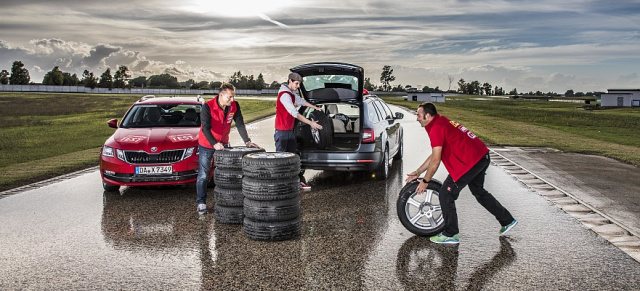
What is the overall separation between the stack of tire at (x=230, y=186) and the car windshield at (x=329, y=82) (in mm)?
3714

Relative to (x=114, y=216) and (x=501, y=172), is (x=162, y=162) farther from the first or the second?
(x=501, y=172)

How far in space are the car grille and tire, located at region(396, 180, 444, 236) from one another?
4.27 meters

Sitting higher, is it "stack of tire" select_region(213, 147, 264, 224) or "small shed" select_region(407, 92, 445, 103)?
"small shed" select_region(407, 92, 445, 103)

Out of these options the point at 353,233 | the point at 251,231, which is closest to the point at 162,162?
the point at 251,231

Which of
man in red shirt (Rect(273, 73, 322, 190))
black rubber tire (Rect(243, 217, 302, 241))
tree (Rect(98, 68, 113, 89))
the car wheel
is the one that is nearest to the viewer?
black rubber tire (Rect(243, 217, 302, 241))

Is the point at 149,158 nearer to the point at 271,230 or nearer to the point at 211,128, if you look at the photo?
the point at 211,128

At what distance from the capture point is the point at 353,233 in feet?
22.2

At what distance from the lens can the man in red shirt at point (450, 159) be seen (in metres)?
6.12

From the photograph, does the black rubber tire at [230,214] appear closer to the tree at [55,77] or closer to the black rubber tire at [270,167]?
the black rubber tire at [270,167]

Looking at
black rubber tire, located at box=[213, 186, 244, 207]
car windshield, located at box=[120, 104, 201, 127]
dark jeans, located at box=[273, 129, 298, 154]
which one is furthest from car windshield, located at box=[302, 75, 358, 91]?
black rubber tire, located at box=[213, 186, 244, 207]

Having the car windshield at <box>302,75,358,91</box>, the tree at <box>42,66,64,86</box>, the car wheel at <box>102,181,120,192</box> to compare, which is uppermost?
the tree at <box>42,66,64,86</box>

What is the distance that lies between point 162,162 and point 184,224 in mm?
2189

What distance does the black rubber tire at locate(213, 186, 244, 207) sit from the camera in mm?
7184

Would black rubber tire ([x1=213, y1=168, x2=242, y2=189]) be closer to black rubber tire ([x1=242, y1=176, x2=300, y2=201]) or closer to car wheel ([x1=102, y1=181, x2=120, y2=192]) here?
black rubber tire ([x1=242, y1=176, x2=300, y2=201])
